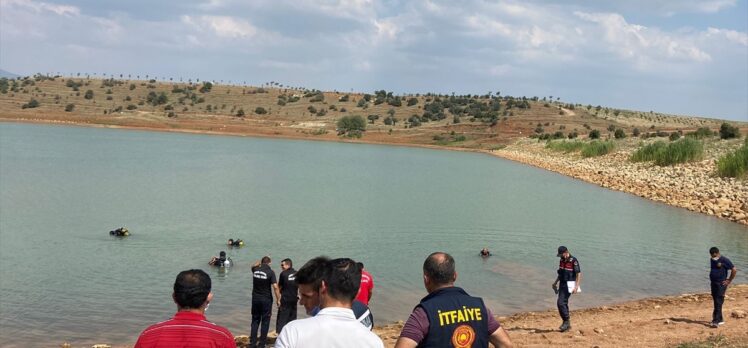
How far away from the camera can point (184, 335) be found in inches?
174

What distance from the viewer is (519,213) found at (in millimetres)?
32656

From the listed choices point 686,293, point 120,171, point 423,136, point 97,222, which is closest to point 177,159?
point 120,171

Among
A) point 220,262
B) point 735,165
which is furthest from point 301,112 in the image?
point 220,262

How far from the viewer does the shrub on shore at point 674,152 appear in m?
50.5

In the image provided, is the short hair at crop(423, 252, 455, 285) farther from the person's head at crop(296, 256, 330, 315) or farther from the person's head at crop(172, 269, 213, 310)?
the person's head at crop(172, 269, 213, 310)

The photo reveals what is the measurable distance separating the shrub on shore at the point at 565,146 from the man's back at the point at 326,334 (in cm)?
7525

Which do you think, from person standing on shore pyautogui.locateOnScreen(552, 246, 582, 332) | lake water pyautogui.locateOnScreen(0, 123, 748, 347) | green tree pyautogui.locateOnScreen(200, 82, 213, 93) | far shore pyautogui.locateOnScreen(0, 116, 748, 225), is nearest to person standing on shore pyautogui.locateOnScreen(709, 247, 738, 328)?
person standing on shore pyautogui.locateOnScreen(552, 246, 582, 332)

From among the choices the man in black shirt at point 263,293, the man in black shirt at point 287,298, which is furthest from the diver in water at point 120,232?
the man in black shirt at point 287,298

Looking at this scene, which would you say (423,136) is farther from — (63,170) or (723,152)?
(63,170)

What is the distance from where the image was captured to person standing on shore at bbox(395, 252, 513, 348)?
4.90m

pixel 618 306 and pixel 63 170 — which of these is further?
pixel 63 170

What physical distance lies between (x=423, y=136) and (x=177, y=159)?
2382 inches

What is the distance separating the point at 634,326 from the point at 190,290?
32.0 ft

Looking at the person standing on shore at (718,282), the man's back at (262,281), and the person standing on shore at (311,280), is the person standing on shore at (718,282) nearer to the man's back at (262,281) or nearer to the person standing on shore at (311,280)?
the man's back at (262,281)
